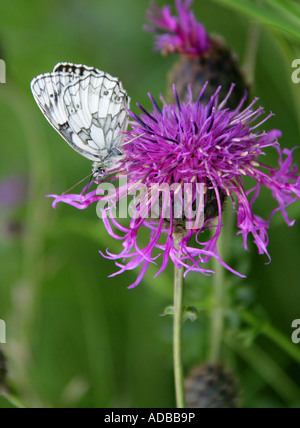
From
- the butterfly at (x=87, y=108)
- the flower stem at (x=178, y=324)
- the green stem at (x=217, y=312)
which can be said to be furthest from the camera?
the green stem at (x=217, y=312)

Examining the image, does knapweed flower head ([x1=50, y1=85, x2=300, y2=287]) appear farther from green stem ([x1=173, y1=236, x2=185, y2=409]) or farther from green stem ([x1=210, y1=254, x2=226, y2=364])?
green stem ([x1=210, y1=254, x2=226, y2=364])

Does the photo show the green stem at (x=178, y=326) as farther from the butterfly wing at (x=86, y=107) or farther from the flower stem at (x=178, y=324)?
the butterfly wing at (x=86, y=107)

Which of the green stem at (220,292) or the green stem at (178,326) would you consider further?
the green stem at (220,292)

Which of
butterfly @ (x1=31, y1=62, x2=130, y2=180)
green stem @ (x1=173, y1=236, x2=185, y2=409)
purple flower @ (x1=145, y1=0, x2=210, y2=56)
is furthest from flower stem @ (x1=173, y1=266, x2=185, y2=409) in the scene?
purple flower @ (x1=145, y1=0, x2=210, y2=56)

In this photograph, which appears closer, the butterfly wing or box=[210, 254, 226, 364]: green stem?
the butterfly wing

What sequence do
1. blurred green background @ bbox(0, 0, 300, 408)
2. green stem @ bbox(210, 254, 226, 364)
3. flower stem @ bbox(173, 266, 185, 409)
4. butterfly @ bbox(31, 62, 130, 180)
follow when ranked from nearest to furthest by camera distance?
flower stem @ bbox(173, 266, 185, 409) < butterfly @ bbox(31, 62, 130, 180) < green stem @ bbox(210, 254, 226, 364) < blurred green background @ bbox(0, 0, 300, 408)

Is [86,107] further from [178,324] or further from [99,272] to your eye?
[99,272]

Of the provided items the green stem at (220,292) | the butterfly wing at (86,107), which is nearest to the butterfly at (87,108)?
the butterfly wing at (86,107)

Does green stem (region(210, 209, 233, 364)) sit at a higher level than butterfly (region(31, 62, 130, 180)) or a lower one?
lower

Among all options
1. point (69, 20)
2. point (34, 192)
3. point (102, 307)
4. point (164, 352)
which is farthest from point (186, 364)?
point (69, 20)
